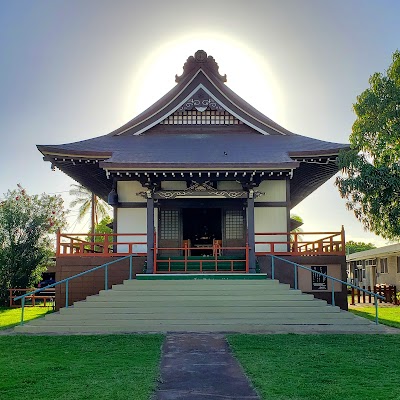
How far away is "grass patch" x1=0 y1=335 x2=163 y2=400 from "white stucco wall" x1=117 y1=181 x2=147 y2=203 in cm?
730

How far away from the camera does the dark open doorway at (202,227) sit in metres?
19.9

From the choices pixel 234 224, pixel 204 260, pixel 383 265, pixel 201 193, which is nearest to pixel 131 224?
pixel 201 193

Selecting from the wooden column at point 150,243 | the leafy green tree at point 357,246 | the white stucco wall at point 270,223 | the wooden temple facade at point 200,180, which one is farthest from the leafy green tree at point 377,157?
the leafy green tree at point 357,246

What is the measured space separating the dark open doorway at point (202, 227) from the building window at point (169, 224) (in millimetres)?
1661

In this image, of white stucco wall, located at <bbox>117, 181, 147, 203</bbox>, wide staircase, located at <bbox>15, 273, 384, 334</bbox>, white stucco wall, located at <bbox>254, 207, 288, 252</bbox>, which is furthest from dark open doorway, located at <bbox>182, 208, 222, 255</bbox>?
wide staircase, located at <bbox>15, 273, 384, 334</bbox>

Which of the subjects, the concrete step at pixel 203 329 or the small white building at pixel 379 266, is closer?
the concrete step at pixel 203 329

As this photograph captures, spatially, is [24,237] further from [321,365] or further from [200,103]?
[321,365]

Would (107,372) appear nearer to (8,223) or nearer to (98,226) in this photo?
(8,223)

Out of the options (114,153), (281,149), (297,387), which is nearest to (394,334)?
(297,387)

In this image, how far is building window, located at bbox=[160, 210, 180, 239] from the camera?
17953 mm

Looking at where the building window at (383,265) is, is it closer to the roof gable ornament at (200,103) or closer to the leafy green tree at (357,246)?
the roof gable ornament at (200,103)

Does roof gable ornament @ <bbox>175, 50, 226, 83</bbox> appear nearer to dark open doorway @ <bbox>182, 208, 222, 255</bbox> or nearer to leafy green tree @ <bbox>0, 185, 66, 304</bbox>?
dark open doorway @ <bbox>182, 208, 222, 255</bbox>

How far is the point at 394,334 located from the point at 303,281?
205 inches

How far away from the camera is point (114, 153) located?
54.9ft
